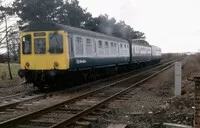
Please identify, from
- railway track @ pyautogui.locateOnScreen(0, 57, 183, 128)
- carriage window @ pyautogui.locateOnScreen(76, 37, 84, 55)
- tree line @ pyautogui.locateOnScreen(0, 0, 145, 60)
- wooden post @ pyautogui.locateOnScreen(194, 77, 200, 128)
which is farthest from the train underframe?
tree line @ pyautogui.locateOnScreen(0, 0, 145, 60)

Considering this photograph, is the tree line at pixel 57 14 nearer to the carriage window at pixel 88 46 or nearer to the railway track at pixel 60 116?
the carriage window at pixel 88 46

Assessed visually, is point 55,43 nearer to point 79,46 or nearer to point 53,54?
point 53,54

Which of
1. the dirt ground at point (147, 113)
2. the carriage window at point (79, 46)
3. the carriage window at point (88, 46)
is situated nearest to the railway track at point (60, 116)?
the dirt ground at point (147, 113)

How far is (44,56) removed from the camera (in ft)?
48.7

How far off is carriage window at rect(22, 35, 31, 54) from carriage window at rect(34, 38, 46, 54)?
327mm

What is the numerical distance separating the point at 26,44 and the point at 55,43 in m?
1.51

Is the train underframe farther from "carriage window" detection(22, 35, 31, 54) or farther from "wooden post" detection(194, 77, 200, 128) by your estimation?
"wooden post" detection(194, 77, 200, 128)

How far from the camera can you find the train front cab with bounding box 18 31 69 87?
47.8ft

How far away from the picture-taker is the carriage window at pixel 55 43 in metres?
14.7

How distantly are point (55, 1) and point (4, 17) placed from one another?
42.6 feet

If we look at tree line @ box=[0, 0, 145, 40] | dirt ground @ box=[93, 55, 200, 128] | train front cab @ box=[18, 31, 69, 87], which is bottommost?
dirt ground @ box=[93, 55, 200, 128]

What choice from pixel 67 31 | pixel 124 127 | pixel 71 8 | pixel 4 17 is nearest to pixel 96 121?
pixel 124 127

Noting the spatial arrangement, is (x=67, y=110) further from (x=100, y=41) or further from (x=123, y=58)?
(x=123, y=58)

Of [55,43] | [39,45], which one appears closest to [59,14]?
[39,45]
